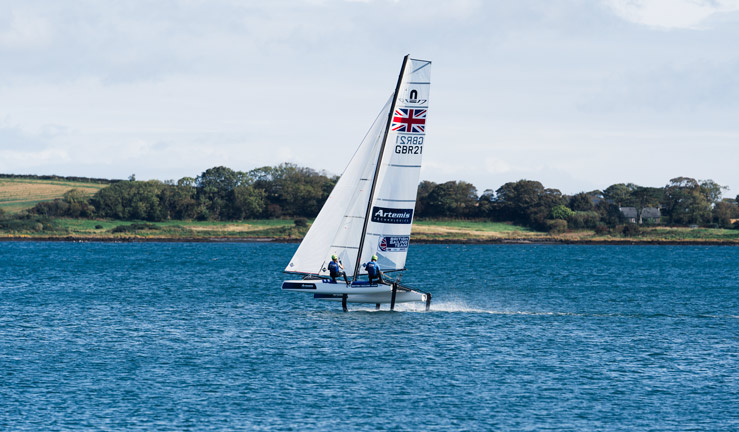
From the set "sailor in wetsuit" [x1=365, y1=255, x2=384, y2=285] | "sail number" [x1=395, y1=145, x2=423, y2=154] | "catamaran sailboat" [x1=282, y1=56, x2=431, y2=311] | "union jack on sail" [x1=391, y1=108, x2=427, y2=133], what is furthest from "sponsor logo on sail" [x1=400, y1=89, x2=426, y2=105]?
"sailor in wetsuit" [x1=365, y1=255, x2=384, y2=285]

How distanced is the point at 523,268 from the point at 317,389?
82.5 m

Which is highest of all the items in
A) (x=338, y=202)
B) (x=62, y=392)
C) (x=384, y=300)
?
(x=338, y=202)

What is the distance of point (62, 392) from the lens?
31.7 metres

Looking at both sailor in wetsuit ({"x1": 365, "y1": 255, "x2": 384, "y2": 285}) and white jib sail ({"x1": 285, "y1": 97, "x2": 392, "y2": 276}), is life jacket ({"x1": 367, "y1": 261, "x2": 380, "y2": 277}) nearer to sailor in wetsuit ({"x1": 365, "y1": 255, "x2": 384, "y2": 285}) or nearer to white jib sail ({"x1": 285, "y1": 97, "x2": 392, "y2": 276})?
sailor in wetsuit ({"x1": 365, "y1": 255, "x2": 384, "y2": 285})

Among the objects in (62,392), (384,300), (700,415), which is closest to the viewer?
(700,415)

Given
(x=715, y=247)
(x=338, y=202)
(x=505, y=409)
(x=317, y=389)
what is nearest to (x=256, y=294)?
(x=338, y=202)

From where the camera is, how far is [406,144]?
151 ft

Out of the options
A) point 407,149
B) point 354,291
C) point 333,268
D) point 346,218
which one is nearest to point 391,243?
point 346,218

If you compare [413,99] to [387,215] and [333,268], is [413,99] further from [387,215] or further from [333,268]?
[333,268]

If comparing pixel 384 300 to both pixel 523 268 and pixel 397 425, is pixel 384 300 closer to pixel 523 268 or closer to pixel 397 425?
pixel 397 425

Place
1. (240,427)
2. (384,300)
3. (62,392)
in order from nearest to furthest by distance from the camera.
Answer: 1. (240,427)
2. (62,392)
3. (384,300)

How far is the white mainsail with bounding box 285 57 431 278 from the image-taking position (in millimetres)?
45781

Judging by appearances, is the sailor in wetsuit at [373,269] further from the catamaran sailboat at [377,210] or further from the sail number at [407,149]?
the sail number at [407,149]

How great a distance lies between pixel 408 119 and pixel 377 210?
5394mm
